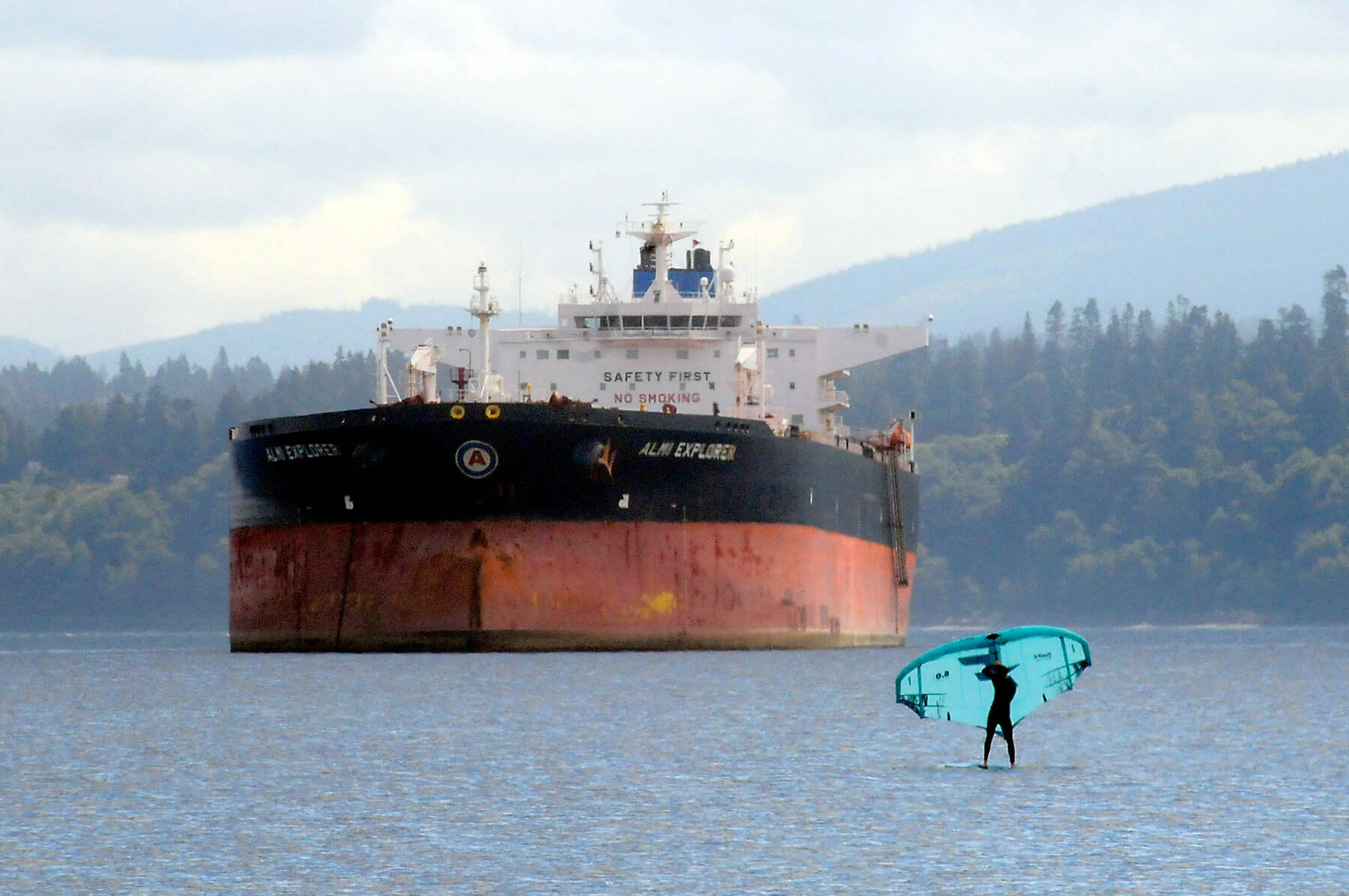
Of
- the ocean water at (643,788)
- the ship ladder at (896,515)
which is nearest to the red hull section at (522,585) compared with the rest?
the ocean water at (643,788)

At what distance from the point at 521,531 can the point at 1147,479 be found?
112 meters

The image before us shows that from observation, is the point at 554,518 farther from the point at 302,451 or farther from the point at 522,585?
the point at 302,451

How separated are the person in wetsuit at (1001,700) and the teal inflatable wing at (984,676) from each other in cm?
45

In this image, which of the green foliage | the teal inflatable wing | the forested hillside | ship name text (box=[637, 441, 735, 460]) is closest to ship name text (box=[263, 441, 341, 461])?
ship name text (box=[637, 441, 735, 460])

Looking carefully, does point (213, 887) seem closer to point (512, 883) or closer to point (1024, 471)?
point (512, 883)

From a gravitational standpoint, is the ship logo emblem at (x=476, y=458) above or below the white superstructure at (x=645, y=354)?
below

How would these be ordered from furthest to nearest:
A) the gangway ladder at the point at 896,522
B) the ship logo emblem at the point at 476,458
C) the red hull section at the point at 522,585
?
the gangway ladder at the point at 896,522
the red hull section at the point at 522,585
the ship logo emblem at the point at 476,458

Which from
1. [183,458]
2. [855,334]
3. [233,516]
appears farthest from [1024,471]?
[233,516]

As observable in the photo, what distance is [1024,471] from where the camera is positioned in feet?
518

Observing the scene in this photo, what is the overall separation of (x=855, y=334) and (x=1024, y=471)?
103 metres

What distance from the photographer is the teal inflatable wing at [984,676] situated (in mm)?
25688

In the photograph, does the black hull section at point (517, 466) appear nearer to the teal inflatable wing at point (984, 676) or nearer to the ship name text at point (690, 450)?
the ship name text at point (690, 450)

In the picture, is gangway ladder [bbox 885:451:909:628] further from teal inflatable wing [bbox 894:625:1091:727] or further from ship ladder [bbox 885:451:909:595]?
teal inflatable wing [bbox 894:625:1091:727]

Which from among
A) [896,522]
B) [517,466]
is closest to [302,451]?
[517,466]
